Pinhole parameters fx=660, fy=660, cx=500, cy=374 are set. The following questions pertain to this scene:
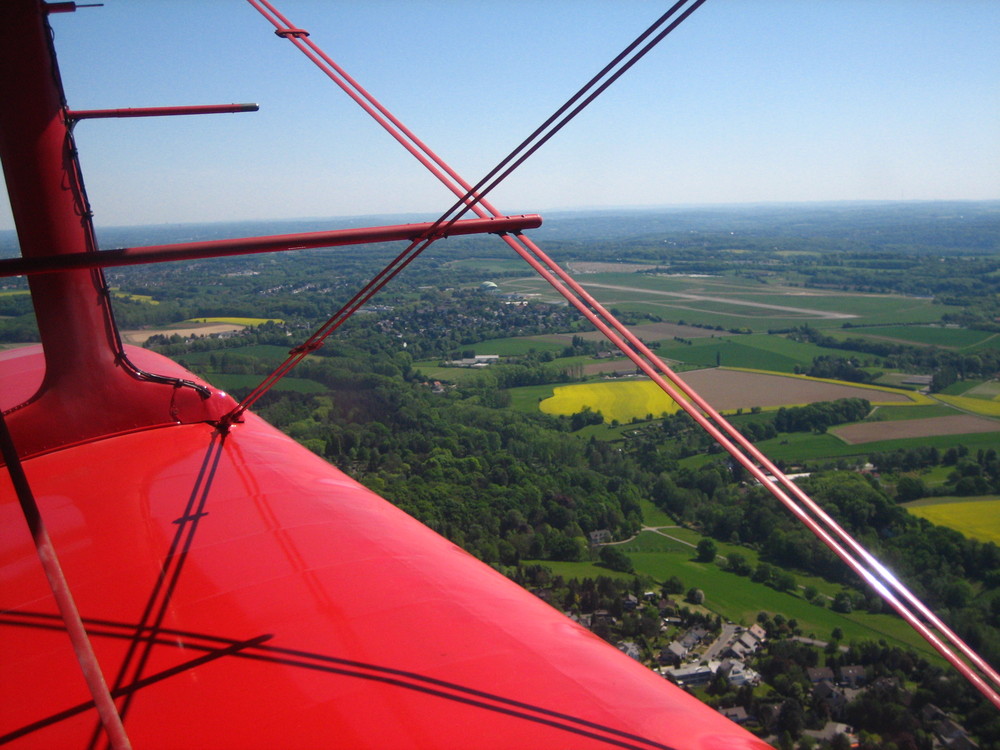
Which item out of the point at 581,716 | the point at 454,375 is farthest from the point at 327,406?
the point at 581,716

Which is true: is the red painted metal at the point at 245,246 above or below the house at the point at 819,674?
above

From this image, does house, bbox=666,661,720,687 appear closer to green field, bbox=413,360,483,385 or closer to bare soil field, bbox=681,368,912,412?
bare soil field, bbox=681,368,912,412

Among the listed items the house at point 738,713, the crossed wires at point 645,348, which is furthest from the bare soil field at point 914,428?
the crossed wires at point 645,348

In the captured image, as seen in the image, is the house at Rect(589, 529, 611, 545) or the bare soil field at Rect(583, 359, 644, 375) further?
the bare soil field at Rect(583, 359, 644, 375)

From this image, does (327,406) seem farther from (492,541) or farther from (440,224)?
(440,224)

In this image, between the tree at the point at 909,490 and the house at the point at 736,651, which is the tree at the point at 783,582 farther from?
the tree at the point at 909,490

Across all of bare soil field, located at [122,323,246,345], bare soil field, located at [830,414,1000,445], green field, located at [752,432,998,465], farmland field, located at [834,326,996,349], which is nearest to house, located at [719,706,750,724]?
green field, located at [752,432,998,465]

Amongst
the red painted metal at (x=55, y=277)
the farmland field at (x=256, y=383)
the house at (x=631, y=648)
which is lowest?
the house at (x=631, y=648)
